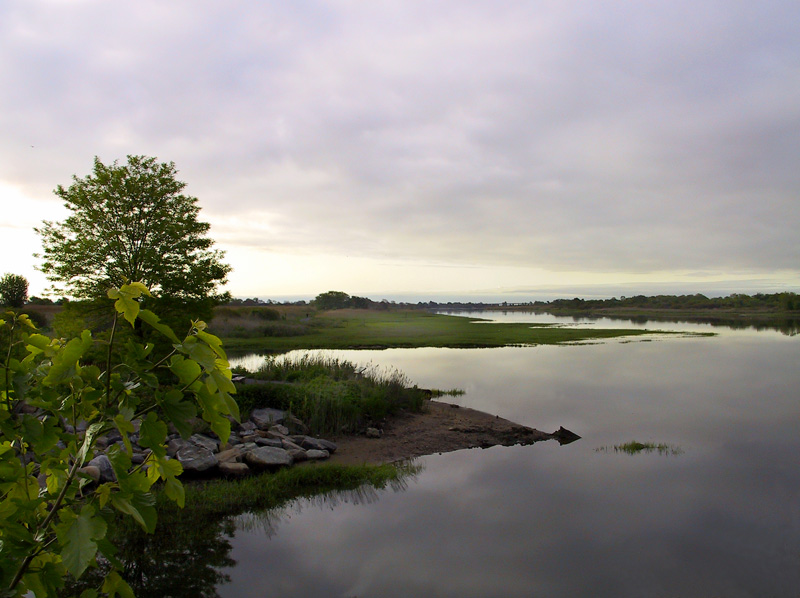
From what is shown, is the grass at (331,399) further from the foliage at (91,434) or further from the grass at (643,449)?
the foliage at (91,434)

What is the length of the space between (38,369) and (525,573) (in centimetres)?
693

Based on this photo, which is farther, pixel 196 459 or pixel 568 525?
pixel 196 459

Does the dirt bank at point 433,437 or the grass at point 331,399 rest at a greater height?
the grass at point 331,399

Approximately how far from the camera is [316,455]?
37.6 feet

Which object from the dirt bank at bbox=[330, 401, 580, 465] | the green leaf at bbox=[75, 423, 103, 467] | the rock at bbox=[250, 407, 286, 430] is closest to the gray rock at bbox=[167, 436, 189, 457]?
the rock at bbox=[250, 407, 286, 430]

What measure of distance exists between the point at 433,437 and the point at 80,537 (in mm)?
12723

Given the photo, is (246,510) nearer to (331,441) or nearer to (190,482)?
(190,482)

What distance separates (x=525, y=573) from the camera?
699cm

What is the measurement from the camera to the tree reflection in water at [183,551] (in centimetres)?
612

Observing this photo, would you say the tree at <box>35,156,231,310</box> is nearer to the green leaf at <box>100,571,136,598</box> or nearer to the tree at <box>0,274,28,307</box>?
the green leaf at <box>100,571,136,598</box>

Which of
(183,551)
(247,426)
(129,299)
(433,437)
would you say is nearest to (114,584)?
(129,299)

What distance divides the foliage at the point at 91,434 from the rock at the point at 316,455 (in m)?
9.55

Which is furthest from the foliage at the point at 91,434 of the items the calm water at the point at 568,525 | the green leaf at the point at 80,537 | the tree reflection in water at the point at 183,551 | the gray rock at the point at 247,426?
the gray rock at the point at 247,426

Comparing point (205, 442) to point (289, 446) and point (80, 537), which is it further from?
point (80, 537)
